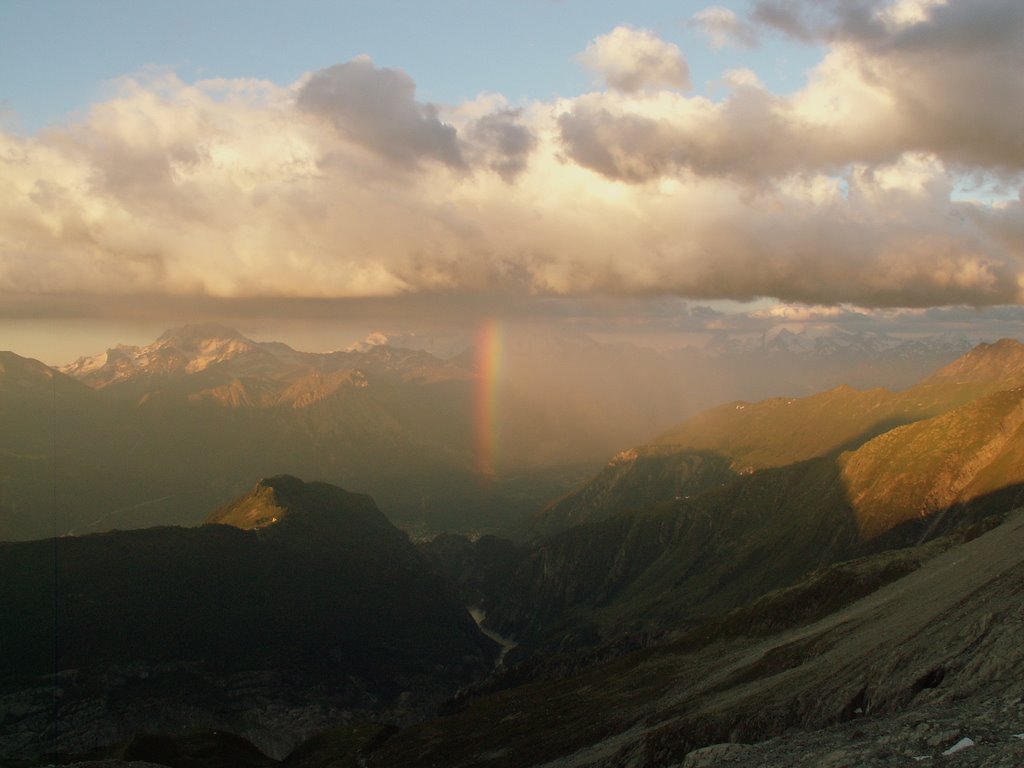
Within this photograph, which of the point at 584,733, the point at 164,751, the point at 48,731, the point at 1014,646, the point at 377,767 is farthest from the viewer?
the point at 48,731

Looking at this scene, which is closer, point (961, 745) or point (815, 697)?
point (961, 745)

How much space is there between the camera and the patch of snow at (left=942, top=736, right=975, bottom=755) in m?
40.6

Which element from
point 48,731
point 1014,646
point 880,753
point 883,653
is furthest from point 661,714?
point 48,731

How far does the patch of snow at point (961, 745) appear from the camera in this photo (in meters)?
40.6

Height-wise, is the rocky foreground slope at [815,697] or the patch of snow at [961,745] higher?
the patch of snow at [961,745]

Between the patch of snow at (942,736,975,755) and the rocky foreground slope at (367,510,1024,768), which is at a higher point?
the patch of snow at (942,736,975,755)

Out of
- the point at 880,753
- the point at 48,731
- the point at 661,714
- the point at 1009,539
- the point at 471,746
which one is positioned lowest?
the point at 48,731

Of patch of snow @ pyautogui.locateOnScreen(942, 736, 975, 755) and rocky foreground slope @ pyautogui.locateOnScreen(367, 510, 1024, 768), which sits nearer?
patch of snow @ pyautogui.locateOnScreen(942, 736, 975, 755)

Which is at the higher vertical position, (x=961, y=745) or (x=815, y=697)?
(x=961, y=745)

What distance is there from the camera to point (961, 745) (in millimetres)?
41094

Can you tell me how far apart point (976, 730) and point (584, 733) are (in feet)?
225

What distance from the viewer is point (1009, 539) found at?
369ft

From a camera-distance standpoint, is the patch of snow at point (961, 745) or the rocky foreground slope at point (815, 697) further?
the rocky foreground slope at point (815, 697)

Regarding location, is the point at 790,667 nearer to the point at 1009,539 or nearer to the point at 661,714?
the point at 661,714
